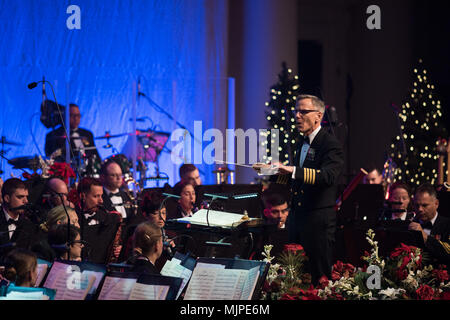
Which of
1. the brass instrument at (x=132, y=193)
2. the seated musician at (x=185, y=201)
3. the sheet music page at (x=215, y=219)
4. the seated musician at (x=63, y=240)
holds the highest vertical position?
the sheet music page at (x=215, y=219)

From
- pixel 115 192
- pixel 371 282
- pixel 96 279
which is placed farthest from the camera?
pixel 115 192

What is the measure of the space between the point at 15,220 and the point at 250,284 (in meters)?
2.97

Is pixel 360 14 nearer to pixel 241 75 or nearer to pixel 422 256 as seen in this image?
pixel 241 75

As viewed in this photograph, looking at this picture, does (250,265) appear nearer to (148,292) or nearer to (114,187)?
(148,292)

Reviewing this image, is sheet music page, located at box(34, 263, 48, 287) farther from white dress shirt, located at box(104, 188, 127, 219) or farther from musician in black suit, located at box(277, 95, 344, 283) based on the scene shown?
white dress shirt, located at box(104, 188, 127, 219)

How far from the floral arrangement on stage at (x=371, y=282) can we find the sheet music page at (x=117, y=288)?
23.1 inches

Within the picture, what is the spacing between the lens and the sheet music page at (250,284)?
2.45 m

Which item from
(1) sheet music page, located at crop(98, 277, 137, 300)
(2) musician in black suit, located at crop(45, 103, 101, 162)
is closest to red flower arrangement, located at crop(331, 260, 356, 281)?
(1) sheet music page, located at crop(98, 277, 137, 300)

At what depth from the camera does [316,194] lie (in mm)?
4113

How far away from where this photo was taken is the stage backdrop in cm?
951

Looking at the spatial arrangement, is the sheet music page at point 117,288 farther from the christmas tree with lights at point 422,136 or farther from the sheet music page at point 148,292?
the christmas tree with lights at point 422,136

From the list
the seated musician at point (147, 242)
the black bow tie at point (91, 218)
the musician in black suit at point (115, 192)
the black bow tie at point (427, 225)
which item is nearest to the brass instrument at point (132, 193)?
the musician in black suit at point (115, 192)

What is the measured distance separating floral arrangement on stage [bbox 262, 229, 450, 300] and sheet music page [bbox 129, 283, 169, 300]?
0.47 m

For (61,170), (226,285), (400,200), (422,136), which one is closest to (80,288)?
(226,285)
